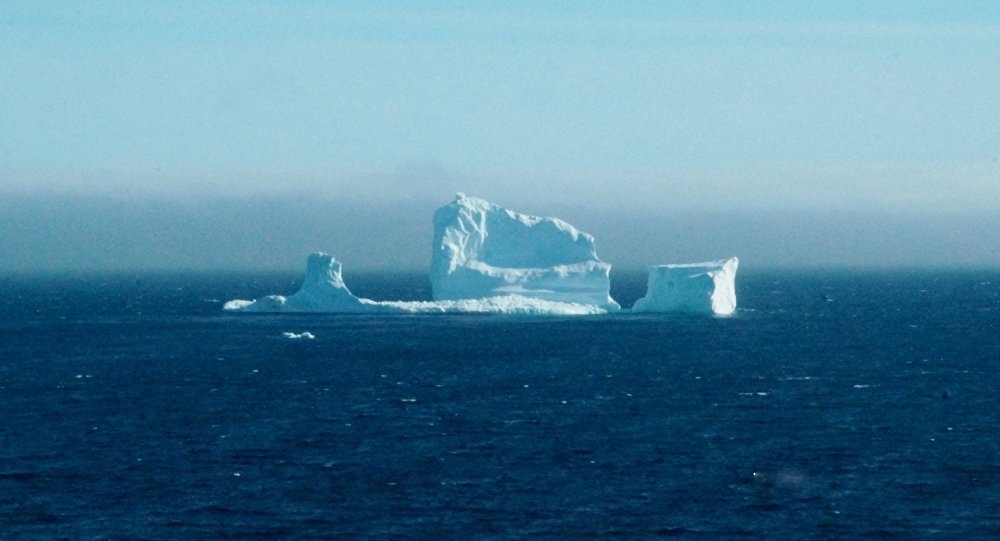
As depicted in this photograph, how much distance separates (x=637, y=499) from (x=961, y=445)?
41.7 feet

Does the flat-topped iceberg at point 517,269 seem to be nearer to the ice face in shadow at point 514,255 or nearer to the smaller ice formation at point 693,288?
the ice face in shadow at point 514,255

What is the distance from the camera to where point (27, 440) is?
38.1 metres

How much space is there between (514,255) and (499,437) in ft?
182

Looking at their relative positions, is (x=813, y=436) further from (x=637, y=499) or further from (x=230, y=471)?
(x=230, y=471)

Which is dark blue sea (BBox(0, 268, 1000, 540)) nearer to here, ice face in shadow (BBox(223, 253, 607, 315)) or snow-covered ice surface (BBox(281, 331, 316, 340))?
snow-covered ice surface (BBox(281, 331, 316, 340))

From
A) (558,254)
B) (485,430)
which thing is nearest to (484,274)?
(558,254)

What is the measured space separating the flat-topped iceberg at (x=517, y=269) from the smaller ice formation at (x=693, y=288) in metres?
0.10

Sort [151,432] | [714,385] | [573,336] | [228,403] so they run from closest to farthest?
[151,432]
[228,403]
[714,385]
[573,336]

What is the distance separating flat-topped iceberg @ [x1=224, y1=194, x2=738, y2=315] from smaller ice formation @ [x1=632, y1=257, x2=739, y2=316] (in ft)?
0.34

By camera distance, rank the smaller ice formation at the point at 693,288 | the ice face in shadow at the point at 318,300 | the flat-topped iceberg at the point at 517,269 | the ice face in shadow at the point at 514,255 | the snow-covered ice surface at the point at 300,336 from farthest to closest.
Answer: the ice face in shadow at the point at 318,300, the ice face in shadow at the point at 514,255, the flat-topped iceberg at the point at 517,269, the smaller ice formation at the point at 693,288, the snow-covered ice surface at the point at 300,336

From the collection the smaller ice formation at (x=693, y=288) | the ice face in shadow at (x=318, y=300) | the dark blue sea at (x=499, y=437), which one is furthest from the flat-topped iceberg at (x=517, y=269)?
the dark blue sea at (x=499, y=437)

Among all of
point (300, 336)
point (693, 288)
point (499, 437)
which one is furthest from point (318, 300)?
point (499, 437)

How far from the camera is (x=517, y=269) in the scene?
93500mm

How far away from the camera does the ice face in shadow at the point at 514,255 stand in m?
92.5
